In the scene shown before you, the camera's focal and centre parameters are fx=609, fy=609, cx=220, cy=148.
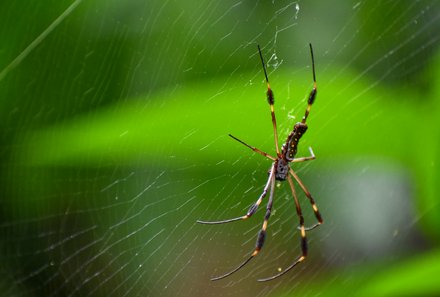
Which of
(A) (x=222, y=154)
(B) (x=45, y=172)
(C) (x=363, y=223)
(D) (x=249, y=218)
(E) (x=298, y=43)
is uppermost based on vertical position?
(E) (x=298, y=43)

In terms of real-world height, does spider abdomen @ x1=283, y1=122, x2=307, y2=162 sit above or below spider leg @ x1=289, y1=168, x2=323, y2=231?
above

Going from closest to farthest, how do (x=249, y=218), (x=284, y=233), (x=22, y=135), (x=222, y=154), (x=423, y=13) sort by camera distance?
(x=222, y=154), (x=22, y=135), (x=249, y=218), (x=284, y=233), (x=423, y=13)

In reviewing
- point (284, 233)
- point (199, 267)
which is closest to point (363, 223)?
point (284, 233)

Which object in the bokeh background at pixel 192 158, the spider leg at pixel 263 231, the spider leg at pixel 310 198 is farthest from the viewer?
the spider leg at pixel 310 198

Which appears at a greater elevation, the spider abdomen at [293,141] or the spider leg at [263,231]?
the spider abdomen at [293,141]

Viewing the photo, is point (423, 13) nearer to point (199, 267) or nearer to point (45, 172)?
point (199, 267)

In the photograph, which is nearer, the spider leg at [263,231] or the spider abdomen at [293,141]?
the spider abdomen at [293,141]

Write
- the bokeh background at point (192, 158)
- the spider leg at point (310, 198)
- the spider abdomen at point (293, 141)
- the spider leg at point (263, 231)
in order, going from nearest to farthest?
the bokeh background at point (192, 158)
the spider abdomen at point (293, 141)
the spider leg at point (263, 231)
the spider leg at point (310, 198)
